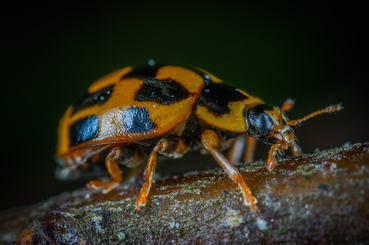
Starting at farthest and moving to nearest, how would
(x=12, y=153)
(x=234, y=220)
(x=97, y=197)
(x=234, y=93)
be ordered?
(x=12, y=153), (x=234, y=93), (x=97, y=197), (x=234, y=220)

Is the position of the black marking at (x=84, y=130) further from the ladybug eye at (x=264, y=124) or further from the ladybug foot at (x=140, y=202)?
the ladybug eye at (x=264, y=124)

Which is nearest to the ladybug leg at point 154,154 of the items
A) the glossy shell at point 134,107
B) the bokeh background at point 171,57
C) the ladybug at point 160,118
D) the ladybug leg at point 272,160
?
the ladybug at point 160,118

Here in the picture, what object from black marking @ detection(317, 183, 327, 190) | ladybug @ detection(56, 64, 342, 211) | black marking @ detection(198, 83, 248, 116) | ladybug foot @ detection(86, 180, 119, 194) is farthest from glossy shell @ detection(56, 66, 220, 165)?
A: black marking @ detection(317, 183, 327, 190)

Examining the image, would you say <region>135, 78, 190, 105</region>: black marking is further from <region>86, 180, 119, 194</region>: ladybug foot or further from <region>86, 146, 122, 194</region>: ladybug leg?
<region>86, 180, 119, 194</region>: ladybug foot

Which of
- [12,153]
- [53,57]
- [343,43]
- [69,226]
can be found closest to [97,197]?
[69,226]

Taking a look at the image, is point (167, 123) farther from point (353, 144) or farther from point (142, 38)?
point (142, 38)

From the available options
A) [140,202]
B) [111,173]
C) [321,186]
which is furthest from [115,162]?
[321,186]

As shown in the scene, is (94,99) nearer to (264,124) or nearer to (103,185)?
(103,185)

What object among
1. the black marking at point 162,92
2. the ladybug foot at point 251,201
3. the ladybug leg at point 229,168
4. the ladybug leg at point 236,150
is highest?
the black marking at point 162,92
